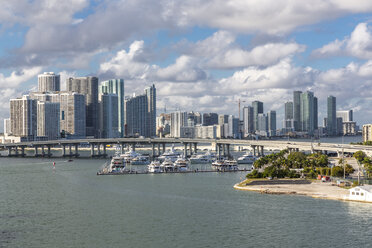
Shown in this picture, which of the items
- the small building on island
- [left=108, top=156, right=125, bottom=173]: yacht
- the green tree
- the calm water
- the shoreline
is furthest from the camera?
the green tree

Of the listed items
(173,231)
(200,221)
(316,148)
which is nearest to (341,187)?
(200,221)

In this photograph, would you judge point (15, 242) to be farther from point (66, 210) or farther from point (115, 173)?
point (115, 173)

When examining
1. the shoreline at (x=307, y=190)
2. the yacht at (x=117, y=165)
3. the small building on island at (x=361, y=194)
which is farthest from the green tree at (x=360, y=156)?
the yacht at (x=117, y=165)

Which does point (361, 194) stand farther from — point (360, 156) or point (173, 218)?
point (360, 156)

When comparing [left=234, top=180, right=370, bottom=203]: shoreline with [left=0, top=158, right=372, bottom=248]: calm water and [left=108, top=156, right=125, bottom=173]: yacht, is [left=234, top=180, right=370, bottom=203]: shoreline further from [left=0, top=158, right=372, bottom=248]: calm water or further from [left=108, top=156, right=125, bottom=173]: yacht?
[left=108, top=156, right=125, bottom=173]: yacht

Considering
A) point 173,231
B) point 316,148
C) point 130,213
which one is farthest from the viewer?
point 316,148

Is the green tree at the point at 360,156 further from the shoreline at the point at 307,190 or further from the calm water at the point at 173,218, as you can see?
the calm water at the point at 173,218

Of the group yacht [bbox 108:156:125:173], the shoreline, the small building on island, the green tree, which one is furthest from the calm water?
the green tree
